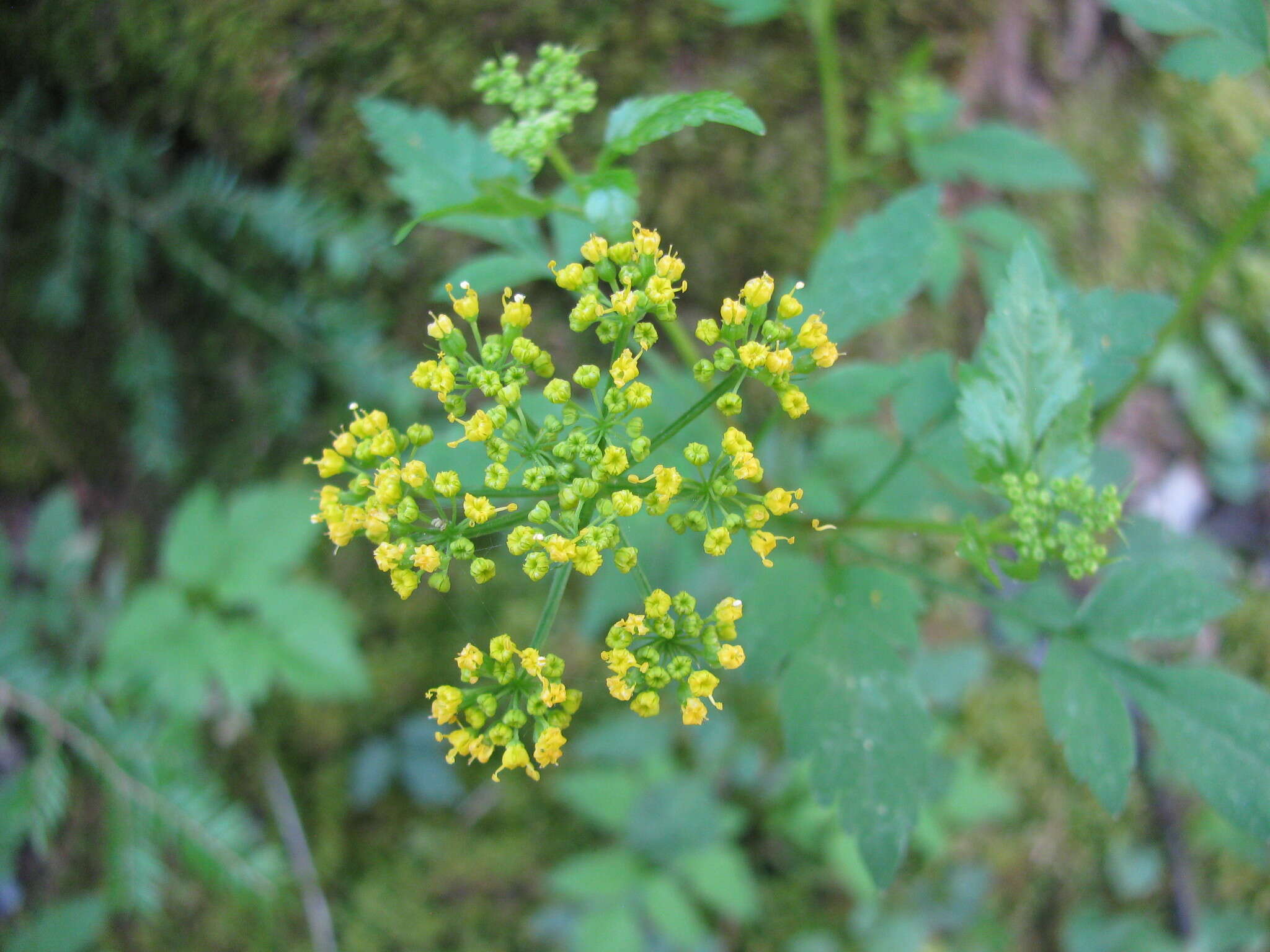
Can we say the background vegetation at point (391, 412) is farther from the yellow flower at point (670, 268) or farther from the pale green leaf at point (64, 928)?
the yellow flower at point (670, 268)

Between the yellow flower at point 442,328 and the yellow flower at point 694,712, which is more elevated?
the yellow flower at point 442,328

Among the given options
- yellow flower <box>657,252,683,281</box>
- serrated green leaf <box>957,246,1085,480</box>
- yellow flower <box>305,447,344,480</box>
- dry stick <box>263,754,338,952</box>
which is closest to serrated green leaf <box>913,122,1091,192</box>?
serrated green leaf <box>957,246,1085,480</box>

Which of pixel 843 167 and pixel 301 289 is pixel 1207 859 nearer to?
pixel 843 167

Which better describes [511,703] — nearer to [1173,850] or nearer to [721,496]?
[721,496]

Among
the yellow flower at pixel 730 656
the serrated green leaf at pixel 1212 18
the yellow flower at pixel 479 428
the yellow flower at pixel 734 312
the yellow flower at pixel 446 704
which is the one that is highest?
the serrated green leaf at pixel 1212 18

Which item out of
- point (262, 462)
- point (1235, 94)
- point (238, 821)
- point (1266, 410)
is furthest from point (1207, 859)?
point (262, 462)

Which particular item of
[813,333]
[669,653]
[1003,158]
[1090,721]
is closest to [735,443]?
[813,333]

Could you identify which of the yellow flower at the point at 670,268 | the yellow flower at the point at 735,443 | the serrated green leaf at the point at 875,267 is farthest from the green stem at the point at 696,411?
the serrated green leaf at the point at 875,267
